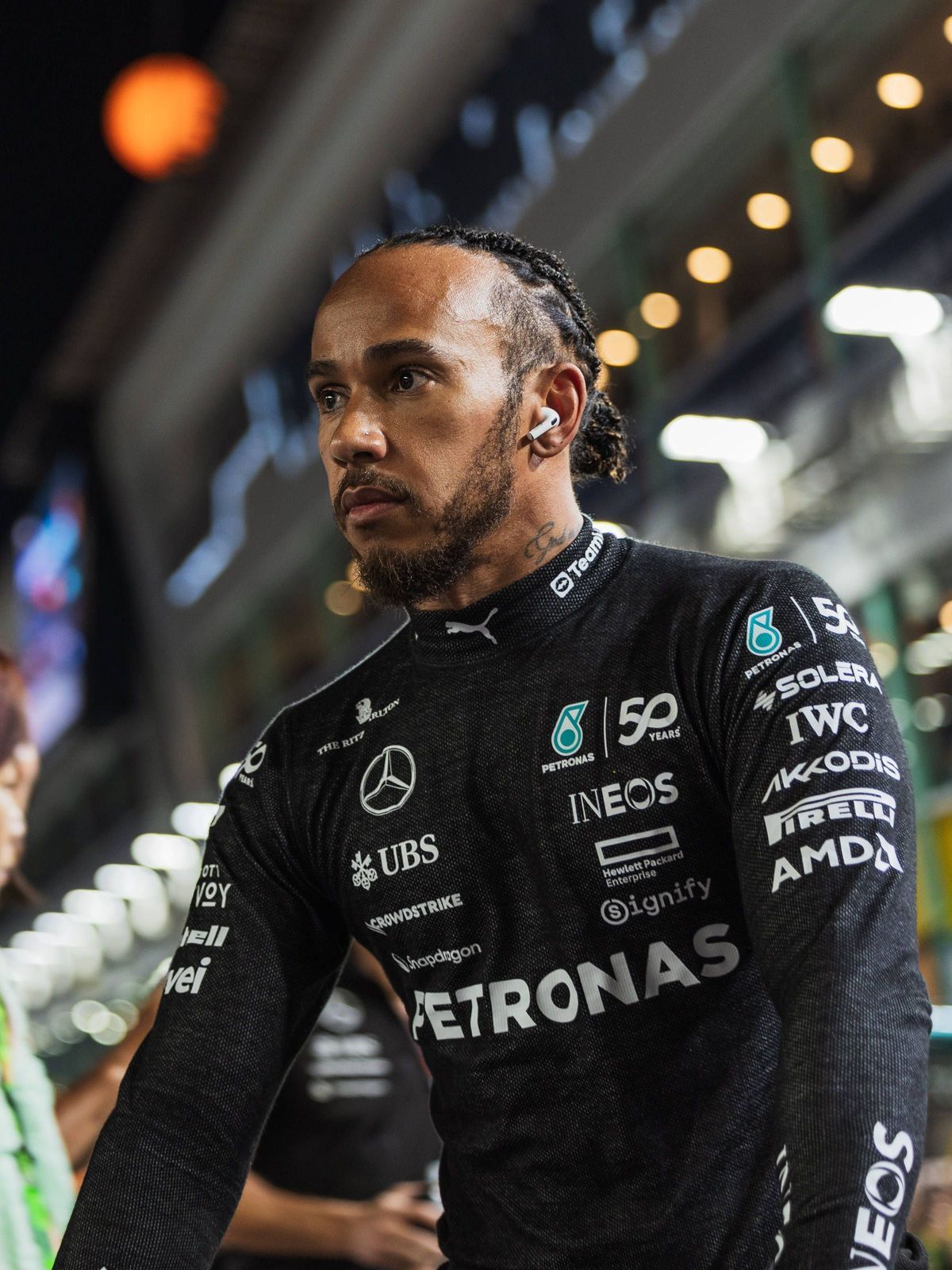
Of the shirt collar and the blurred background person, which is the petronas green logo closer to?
the shirt collar

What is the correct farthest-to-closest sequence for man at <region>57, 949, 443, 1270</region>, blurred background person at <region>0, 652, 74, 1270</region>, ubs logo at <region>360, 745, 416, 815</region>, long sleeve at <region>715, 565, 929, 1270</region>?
man at <region>57, 949, 443, 1270</region>
blurred background person at <region>0, 652, 74, 1270</region>
ubs logo at <region>360, 745, 416, 815</region>
long sleeve at <region>715, 565, 929, 1270</region>

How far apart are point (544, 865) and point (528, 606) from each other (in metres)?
0.29

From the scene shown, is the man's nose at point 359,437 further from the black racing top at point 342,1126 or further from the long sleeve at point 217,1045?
the black racing top at point 342,1126

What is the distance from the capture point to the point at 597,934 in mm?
1512

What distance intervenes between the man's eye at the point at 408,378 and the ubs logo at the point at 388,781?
1.24ft

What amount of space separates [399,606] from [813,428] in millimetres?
6552

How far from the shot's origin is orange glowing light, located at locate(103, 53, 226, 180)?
917 centimetres

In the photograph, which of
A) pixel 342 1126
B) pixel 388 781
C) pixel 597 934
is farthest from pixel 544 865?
pixel 342 1126

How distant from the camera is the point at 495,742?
1.62 m

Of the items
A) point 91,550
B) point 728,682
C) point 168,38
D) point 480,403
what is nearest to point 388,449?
point 480,403

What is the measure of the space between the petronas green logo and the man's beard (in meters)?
0.21

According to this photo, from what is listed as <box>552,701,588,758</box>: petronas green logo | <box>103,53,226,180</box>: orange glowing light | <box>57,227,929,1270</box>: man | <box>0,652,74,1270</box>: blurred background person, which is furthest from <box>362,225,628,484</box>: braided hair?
<box>103,53,226,180</box>: orange glowing light

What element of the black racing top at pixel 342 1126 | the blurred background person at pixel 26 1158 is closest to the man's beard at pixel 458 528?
the blurred background person at pixel 26 1158

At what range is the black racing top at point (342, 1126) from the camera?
322 centimetres
